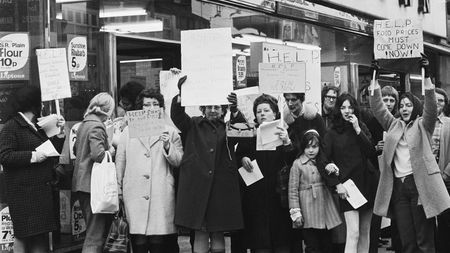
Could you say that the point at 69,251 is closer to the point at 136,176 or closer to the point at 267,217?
the point at 136,176

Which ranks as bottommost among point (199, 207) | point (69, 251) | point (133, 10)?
point (69, 251)

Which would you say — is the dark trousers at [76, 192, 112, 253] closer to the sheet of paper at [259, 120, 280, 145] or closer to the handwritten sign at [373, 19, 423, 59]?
the sheet of paper at [259, 120, 280, 145]

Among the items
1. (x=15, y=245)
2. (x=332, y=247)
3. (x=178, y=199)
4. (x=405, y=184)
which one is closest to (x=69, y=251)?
(x=15, y=245)

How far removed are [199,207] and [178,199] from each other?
0.78ft

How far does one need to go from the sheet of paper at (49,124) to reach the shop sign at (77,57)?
1.58m

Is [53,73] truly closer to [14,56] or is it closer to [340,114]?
[14,56]

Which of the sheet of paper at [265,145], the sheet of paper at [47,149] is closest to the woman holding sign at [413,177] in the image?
the sheet of paper at [265,145]

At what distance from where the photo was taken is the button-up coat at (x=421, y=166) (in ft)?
24.4

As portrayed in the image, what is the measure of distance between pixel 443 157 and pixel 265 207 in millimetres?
2053

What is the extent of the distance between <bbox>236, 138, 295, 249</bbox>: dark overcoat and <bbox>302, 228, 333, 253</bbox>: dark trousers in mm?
213

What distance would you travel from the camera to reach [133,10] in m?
10.8

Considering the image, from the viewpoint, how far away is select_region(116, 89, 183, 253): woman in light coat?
302 inches

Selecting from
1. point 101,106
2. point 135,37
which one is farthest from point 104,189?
point 135,37

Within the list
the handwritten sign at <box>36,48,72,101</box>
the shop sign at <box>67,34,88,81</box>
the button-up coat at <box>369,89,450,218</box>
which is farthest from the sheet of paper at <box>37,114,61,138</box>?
the button-up coat at <box>369,89,450,218</box>
